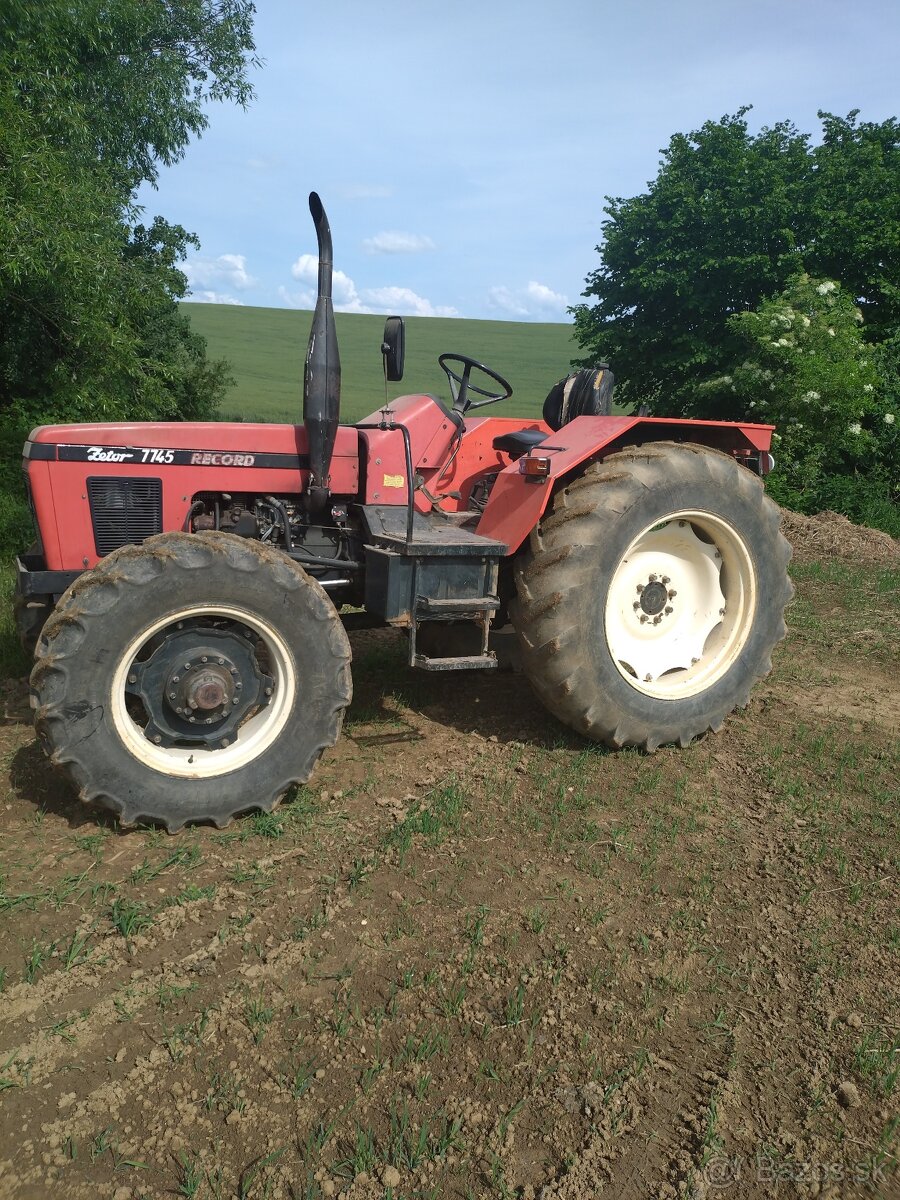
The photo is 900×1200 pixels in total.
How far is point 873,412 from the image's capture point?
492 inches

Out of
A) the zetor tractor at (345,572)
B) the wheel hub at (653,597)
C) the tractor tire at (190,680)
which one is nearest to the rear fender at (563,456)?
the zetor tractor at (345,572)

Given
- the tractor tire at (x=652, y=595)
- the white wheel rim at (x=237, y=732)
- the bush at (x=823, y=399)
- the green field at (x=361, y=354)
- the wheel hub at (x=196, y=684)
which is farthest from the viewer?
the green field at (x=361, y=354)

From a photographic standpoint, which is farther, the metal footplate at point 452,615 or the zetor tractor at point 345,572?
the metal footplate at point 452,615

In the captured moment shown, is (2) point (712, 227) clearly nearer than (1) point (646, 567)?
No

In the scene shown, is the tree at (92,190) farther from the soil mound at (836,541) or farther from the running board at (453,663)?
the soil mound at (836,541)

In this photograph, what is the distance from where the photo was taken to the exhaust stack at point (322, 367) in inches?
148

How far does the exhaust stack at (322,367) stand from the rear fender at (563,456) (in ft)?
2.67

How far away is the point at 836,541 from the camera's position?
30.3ft

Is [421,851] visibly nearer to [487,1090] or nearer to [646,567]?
[487,1090]

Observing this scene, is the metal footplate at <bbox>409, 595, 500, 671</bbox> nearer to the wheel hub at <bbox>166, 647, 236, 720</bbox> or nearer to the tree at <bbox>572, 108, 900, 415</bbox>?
the wheel hub at <bbox>166, 647, 236, 720</bbox>

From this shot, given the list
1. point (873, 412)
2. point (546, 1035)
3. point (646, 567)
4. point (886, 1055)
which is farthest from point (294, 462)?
point (873, 412)

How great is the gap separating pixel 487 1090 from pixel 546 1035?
0.82 ft

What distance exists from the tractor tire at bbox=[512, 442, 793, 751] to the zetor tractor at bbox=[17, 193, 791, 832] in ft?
0.03

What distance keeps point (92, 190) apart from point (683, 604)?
6.91 metres
